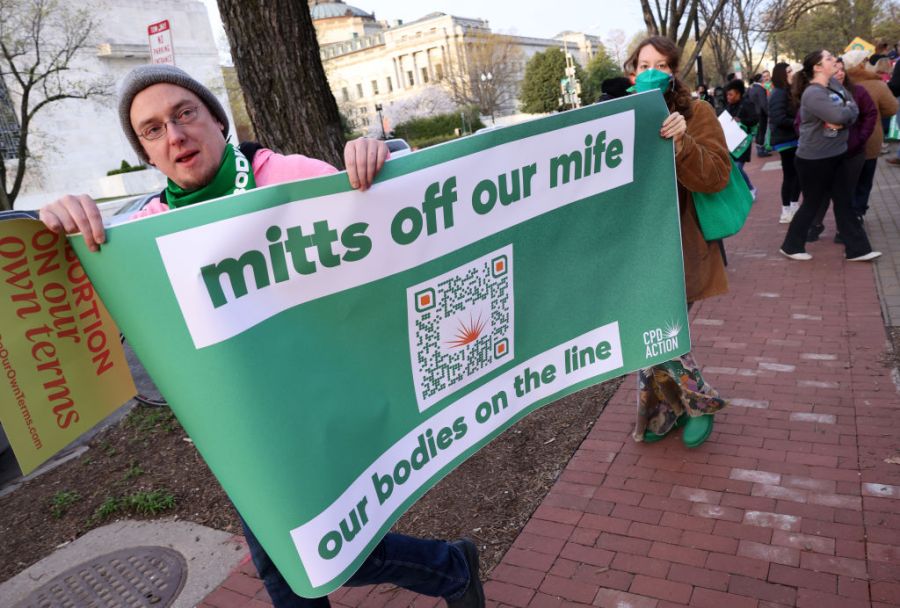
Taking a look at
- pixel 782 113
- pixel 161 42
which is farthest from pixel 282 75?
pixel 782 113

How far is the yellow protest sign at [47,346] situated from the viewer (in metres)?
1.74

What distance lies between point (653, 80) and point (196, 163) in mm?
2048

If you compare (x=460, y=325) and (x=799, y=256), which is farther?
(x=799, y=256)

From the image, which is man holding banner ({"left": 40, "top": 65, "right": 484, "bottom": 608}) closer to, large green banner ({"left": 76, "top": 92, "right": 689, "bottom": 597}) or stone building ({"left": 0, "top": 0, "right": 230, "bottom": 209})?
large green banner ({"left": 76, "top": 92, "right": 689, "bottom": 597})

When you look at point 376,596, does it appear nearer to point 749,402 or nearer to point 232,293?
point 232,293

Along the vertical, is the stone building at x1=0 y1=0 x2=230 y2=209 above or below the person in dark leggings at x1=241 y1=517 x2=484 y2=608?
above

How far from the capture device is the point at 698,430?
3609 millimetres

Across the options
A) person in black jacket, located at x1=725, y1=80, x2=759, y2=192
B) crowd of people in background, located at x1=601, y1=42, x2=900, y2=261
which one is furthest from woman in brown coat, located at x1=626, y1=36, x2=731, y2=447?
person in black jacket, located at x1=725, y1=80, x2=759, y2=192

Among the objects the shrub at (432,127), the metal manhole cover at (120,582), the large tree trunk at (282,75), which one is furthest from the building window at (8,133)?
the shrub at (432,127)

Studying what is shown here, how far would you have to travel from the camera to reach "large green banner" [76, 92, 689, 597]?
1.61m

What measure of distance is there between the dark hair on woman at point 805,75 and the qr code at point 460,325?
5390 mm

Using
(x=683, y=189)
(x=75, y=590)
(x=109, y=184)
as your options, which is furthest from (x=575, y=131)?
(x=109, y=184)

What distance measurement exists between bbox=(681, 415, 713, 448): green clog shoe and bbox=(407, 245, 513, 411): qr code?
1769 mm

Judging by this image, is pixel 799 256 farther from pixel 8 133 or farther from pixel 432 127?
pixel 432 127
